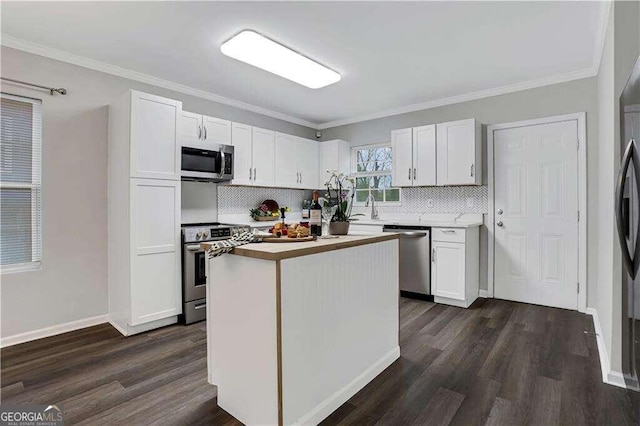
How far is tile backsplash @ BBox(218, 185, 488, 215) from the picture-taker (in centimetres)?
412

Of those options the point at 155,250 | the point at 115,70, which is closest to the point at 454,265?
the point at 155,250

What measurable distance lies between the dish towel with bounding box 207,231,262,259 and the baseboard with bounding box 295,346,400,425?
2.92 feet

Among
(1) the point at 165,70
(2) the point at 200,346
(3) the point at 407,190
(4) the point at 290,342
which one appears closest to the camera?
(4) the point at 290,342

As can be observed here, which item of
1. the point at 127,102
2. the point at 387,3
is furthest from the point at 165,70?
the point at 387,3

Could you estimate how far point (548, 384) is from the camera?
205 centimetres

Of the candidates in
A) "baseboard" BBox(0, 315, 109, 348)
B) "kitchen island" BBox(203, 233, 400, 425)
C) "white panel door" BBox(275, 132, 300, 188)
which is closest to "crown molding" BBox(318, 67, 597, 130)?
"white panel door" BBox(275, 132, 300, 188)

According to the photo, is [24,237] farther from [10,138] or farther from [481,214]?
[481,214]

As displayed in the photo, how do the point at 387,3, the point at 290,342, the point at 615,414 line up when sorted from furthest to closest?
1. the point at 387,3
2. the point at 615,414
3. the point at 290,342

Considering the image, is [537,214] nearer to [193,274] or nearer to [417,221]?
[417,221]

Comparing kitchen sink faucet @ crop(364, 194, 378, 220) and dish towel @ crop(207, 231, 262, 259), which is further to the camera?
kitchen sink faucet @ crop(364, 194, 378, 220)

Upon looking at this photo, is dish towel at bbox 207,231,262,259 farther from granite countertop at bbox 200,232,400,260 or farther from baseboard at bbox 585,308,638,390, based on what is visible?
baseboard at bbox 585,308,638,390

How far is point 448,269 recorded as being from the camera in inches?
146

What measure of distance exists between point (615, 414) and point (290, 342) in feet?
5.77

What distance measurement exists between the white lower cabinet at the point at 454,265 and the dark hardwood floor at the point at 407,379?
0.55 m
